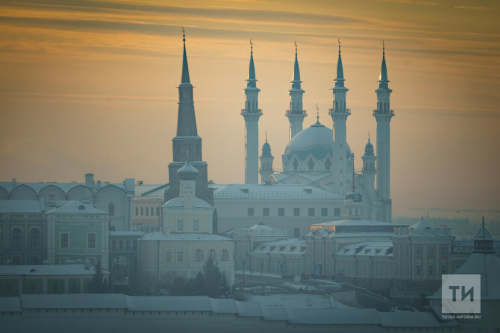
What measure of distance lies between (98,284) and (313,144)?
53071 mm

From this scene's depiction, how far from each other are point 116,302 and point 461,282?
82.9 feet

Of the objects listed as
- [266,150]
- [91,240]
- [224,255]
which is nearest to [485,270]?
[224,255]

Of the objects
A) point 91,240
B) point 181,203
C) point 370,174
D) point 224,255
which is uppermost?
point 370,174

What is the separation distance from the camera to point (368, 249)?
133 meters

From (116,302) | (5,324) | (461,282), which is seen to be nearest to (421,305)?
(461,282)

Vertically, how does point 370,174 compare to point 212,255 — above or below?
above

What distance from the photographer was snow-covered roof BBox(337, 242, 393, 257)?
131125 mm

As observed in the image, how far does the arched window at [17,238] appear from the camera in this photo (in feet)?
408

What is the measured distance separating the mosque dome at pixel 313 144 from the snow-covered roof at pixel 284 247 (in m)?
19.6

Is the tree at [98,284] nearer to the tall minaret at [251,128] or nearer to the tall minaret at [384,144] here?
the tall minaret at [251,128]

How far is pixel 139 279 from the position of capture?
122688 millimetres

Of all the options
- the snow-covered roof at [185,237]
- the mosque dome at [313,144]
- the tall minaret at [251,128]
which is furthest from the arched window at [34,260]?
the mosque dome at [313,144]

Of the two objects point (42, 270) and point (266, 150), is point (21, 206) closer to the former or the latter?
Answer: point (42, 270)

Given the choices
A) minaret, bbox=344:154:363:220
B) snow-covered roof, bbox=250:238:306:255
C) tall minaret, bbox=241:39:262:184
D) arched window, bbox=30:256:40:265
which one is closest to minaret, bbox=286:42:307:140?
tall minaret, bbox=241:39:262:184
